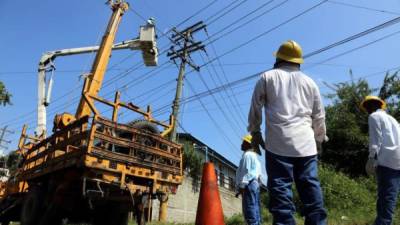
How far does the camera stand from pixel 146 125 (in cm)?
808

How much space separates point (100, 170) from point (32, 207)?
2066mm

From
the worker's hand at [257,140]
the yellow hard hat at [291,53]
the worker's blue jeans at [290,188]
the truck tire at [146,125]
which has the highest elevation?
the truck tire at [146,125]

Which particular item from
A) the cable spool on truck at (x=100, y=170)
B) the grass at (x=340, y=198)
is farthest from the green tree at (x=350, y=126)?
the cable spool on truck at (x=100, y=170)

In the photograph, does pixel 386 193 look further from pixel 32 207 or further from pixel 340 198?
pixel 340 198

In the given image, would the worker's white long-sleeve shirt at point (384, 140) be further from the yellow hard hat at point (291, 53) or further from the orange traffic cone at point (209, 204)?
the orange traffic cone at point (209, 204)

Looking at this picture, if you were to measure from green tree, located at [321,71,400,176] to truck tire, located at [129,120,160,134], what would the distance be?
520 inches

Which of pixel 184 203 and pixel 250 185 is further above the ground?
pixel 184 203

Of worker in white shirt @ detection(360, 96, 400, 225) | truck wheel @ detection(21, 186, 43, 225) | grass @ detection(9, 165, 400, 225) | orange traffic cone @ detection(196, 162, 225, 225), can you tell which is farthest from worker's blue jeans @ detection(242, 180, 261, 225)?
grass @ detection(9, 165, 400, 225)

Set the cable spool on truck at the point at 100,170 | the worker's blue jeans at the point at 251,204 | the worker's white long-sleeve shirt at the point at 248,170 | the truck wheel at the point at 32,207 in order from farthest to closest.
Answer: the truck wheel at the point at 32,207, the cable spool on truck at the point at 100,170, the worker's white long-sleeve shirt at the point at 248,170, the worker's blue jeans at the point at 251,204

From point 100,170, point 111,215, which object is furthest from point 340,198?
point 100,170

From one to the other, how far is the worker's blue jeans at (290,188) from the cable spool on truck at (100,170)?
12.6ft

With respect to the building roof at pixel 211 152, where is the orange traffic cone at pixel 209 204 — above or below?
below

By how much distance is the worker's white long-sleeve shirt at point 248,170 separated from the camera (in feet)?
20.7

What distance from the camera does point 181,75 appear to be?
20.3 meters
